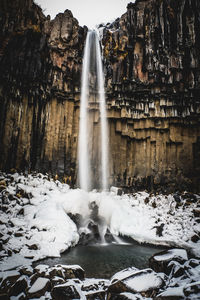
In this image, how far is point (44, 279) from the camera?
4.21m

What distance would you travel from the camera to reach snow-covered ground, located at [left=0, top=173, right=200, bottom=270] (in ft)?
21.5

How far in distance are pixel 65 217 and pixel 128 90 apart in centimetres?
1028

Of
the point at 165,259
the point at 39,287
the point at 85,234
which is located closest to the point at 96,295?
the point at 39,287

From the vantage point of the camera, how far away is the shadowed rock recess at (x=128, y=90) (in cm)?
1318

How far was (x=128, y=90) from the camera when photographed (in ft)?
47.2

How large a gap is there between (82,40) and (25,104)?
7.26 metres

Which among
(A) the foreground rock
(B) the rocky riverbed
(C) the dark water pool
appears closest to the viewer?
(A) the foreground rock

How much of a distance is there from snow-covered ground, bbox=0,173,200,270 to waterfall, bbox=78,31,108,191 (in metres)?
2.25

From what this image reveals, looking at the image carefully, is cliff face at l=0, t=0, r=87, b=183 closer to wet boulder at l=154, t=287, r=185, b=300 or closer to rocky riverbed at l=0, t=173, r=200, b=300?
rocky riverbed at l=0, t=173, r=200, b=300

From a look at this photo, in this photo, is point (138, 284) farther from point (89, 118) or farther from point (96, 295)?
point (89, 118)

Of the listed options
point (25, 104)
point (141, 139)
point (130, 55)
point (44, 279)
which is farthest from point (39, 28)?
point (44, 279)

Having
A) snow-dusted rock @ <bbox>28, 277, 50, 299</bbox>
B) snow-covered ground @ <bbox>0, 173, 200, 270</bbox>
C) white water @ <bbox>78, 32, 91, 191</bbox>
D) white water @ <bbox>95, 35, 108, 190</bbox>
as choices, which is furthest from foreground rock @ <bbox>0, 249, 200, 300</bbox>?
white water @ <bbox>95, 35, 108, 190</bbox>

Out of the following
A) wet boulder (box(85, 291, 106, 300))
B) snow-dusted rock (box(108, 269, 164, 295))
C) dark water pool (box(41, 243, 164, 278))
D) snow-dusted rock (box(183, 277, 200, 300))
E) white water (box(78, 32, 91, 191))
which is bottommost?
dark water pool (box(41, 243, 164, 278))

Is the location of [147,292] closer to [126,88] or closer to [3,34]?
[126,88]
